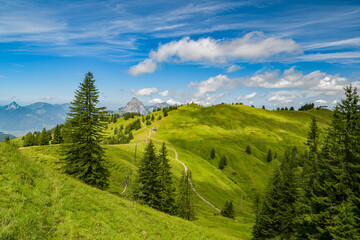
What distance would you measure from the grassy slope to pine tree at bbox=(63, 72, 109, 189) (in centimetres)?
1764

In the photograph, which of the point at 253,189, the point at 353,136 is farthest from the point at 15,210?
the point at 253,189

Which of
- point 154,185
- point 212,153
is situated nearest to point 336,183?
point 154,185

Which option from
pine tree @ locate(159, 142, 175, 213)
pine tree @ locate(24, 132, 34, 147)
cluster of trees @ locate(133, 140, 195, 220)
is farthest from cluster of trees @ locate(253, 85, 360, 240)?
pine tree @ locate(24, 132, 34, 147)

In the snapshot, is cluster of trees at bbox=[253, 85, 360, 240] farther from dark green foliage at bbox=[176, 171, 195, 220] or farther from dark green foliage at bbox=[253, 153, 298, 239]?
dark green foliage at bbox=[176, 171, 195, 220]

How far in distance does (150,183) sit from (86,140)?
14843mm

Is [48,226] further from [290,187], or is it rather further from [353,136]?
[290,187]

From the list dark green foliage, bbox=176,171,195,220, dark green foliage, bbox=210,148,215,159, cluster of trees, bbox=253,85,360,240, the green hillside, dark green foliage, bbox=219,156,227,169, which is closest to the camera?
→ cluster of trees, bbox=253,85,360,240

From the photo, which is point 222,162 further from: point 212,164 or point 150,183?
point 150,183

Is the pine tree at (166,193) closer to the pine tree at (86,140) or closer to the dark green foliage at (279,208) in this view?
the pine tree at (86,140)

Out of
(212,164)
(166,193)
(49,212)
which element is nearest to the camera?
(49,212)

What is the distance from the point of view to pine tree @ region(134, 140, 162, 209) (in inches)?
1407

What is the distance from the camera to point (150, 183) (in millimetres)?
36969

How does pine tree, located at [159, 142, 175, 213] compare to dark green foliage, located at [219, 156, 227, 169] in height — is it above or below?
above

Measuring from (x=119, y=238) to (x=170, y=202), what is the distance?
1185 inches
